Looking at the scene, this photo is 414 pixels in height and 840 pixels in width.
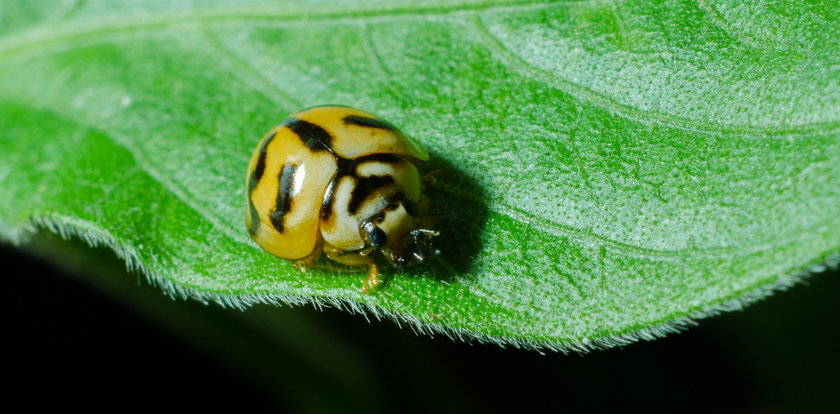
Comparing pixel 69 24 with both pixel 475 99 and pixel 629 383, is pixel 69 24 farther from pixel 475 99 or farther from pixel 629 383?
pixel 629 383

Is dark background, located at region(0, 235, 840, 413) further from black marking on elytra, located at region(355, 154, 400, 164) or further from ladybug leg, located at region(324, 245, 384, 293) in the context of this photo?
black marking on elytra, located at region(355, 154, 400, 164)

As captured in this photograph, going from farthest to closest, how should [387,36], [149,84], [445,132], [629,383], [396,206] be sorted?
[629,383], [149,84], [387,36], [445,132], [396,206]

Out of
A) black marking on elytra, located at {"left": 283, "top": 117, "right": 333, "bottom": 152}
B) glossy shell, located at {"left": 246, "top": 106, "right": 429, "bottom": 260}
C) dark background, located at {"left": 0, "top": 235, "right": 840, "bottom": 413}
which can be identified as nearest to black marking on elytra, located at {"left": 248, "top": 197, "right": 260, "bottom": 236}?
glossy shell, located at {"left": 246, "top": 106, "right": 429, "bottom": 260}

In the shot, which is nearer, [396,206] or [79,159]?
[396,206]

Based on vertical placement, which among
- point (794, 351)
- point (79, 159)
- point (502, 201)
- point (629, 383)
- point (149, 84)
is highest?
point (502, 201)

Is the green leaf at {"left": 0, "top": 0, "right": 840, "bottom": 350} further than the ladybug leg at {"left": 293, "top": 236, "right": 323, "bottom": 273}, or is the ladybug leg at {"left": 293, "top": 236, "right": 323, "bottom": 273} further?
the ladybug leg at {"left": 293, "top": 236, "right": 323, "bottom": 273}

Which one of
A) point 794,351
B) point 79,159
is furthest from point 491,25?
point 794,351

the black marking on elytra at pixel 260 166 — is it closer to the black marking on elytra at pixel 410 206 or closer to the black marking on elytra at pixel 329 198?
the black marking on elytra at pixel 329 198
